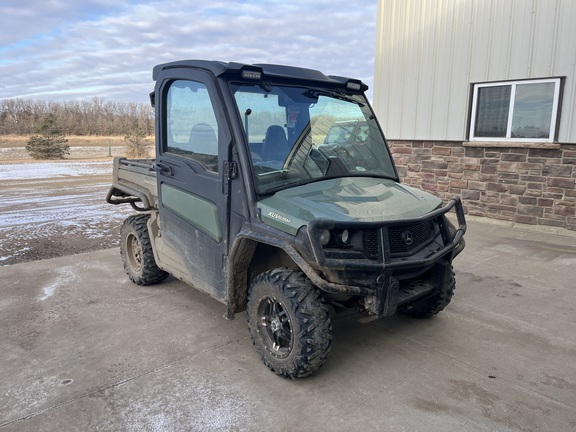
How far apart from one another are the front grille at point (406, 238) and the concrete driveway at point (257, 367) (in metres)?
0.93

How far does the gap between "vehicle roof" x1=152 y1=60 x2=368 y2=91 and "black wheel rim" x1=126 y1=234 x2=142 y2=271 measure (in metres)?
1.97

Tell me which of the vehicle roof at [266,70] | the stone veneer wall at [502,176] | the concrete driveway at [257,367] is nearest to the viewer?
the concrete driveway at [257,367]

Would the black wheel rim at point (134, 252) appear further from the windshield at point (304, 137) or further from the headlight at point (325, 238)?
the headlight at point (325, 238)

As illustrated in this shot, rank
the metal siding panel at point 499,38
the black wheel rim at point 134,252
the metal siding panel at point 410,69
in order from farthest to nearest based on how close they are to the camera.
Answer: the metal siding panel at point 410,69, the metal siding panel at point 499,38, the black wheel rim at point 134,252

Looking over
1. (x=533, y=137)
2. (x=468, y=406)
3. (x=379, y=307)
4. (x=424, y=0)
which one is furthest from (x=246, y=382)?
(x=424, y=0)

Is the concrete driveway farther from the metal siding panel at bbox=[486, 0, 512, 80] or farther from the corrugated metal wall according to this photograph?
the metal siding panel at bbox=[486, 0, 512, 80]

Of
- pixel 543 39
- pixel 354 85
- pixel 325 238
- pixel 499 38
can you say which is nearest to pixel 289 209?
pixel 325 238

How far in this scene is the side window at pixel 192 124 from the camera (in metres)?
3.70

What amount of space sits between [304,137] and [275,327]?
5.03 ft

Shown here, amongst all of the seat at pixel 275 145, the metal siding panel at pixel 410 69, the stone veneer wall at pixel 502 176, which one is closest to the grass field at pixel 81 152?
the metal siding panel at pixel 410 69

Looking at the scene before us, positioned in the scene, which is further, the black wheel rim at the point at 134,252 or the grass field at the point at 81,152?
the grass field at the point at 81,152

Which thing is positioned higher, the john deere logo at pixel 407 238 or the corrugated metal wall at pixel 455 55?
the corrugated metal wall at pixel 455 55

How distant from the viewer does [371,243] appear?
3100 millimetres

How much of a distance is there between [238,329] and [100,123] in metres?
69.2
